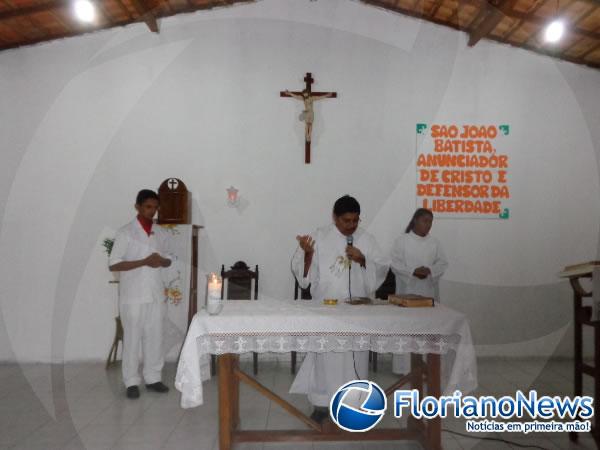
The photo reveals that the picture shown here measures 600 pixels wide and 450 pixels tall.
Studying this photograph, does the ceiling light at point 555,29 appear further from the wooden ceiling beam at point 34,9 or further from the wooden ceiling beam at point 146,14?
the wooden ceiling beam at point 34,9

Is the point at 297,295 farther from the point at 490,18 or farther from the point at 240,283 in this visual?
the point at 490,18

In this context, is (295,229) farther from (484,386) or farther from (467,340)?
(467,340)

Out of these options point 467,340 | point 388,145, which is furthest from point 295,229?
point 467,340

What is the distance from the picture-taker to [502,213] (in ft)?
20.5

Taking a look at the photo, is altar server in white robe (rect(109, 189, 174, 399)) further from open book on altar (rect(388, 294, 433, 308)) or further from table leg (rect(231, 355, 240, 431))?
open book on altar (rect(388, 294, 433, 308))

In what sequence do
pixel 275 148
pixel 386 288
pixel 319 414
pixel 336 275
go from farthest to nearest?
pixel 275 148, pixel 386 288, pixel 336 275, pixel 319 414

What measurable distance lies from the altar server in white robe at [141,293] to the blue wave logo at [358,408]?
2032 mm

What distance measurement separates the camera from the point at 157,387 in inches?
188

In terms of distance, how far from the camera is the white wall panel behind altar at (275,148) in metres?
6.10

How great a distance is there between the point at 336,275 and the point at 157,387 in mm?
2087

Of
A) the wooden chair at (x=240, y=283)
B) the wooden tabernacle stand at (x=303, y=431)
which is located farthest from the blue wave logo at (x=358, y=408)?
the wooden chair at (x=240, y=283)

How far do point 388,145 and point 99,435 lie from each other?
4272 millimetres

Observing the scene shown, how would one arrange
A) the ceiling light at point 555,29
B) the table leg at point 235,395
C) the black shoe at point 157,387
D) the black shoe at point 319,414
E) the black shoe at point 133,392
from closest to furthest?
the table leg at point 235,395 → the black shoe at point 319,414 → the black shoe at point 133,392 → the black shoe at point 157,387 → the ceiling light at point 555,29

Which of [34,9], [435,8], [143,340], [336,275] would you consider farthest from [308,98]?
[143,340]
